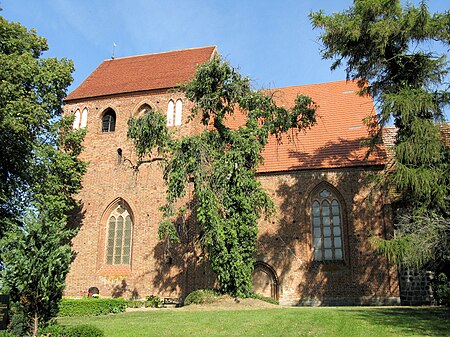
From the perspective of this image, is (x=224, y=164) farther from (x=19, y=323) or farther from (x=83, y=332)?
(x=19, y=323)

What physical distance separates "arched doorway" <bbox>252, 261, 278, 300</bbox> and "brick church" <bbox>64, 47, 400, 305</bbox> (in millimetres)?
42

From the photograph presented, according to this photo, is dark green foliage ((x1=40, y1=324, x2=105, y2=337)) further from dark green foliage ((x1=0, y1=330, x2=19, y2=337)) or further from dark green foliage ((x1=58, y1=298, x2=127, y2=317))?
dark green foliage ((x1=58, y1=298, x2=127, y2=317))

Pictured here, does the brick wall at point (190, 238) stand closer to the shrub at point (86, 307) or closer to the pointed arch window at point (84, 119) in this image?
the pointed arch window at point (84, 119)

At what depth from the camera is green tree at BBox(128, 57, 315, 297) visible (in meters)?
14.7

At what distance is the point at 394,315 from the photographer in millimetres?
12172

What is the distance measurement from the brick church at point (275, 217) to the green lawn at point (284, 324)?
557cm

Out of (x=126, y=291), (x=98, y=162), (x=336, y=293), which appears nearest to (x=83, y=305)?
(x=126, y=291)

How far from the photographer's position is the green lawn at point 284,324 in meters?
9.48

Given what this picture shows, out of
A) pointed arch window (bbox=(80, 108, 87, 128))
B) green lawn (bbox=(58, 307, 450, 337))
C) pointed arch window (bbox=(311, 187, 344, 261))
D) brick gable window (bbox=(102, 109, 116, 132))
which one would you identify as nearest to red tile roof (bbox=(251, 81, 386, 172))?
pointed arch window (bbox=(311, 187, 344, 261))

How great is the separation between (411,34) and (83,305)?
14.6m

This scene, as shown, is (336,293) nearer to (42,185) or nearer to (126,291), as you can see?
(126,291)

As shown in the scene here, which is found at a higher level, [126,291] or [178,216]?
[178,216]

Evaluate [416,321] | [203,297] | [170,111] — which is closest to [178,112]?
[170,111]

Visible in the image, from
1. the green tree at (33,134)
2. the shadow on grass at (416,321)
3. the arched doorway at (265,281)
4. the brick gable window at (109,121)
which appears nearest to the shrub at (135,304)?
the green tree at (33,134)
